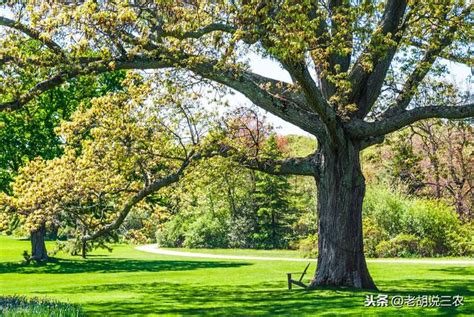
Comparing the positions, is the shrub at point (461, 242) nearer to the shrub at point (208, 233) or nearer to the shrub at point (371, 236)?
the shrub at point (371, 236)

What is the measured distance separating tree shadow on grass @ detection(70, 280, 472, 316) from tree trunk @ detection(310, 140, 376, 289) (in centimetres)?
63

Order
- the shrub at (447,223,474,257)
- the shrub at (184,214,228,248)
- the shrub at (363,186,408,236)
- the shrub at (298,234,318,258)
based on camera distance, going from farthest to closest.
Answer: the shrub at (184,214,228,248)
the shrub at (298,234,318,258)
the shrub at (363,186,408,236)
the shrub at (447,223,474,257)

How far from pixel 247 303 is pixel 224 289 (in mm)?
3728

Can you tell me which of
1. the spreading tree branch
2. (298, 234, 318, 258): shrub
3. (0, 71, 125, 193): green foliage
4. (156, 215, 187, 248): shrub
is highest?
(0, 71, 125, 193): green foliage

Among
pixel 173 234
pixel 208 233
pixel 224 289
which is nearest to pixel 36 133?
pixel 208 233

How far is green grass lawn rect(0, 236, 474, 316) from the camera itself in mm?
11095

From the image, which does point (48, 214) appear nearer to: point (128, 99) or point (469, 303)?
point (128, 99)

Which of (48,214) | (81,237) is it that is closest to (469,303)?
(81,237)

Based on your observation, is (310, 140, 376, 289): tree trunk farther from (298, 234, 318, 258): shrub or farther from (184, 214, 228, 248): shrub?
(184, 214, 228, 248): shrub

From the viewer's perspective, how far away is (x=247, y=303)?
40.3 ft

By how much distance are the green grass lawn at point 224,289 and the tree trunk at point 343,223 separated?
2.39 feet

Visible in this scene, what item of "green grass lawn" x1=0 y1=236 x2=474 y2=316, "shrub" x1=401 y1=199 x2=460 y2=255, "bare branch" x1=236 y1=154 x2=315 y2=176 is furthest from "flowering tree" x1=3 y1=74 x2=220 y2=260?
"shrub" x1=401 y1=199 x2=460 y2=255

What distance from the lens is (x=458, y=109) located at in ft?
41.6

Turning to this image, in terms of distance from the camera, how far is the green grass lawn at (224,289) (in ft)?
36.4
